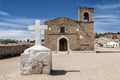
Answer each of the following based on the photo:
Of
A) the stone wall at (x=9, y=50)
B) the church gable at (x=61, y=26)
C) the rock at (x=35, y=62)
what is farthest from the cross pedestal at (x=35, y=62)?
the church gable at (x=61, y=26)

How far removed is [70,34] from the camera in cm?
3288

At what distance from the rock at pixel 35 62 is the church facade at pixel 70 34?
22.5 m

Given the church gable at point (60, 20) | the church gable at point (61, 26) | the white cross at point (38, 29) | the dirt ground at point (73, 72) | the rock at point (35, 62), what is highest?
the church gable at point (60, 20)

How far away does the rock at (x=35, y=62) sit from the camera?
979 cm

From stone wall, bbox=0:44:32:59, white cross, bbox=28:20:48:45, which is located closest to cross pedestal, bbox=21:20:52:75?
white cross, bbox=28:20:48:45

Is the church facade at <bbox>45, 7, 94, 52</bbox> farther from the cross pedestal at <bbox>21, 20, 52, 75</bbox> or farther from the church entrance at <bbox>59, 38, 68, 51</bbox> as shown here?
the cross pedestal at <bbox>21, 20, 52, 75</bbox>

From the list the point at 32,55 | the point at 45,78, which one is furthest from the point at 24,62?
the point at 45,78

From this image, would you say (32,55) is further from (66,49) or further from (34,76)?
(66,49)

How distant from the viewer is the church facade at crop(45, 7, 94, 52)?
1281 inches

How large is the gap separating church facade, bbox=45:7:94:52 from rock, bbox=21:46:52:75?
73.9 feet

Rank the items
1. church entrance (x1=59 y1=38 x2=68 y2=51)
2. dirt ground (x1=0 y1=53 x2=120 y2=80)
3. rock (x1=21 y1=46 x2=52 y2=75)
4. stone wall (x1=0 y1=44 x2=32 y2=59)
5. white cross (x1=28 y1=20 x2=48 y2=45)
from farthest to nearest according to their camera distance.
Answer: church entrance (x1=59 y1=38 x2=68 y2=51) → stone wall (x1=0 y1=44 x2=32 y2=59) → white cross (x1=28 y1=20 x2=48 y2=45) → rock (x1=21 y1=46 x2=52 y2=75) → dirt ground (x1=0 y1=53 x2=120 y2=80)

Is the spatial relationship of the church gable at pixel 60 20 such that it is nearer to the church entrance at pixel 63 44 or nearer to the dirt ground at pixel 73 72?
the church entrance at pixel 63 44

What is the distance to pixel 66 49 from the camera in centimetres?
3297

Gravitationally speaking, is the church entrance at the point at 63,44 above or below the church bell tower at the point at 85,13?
below
